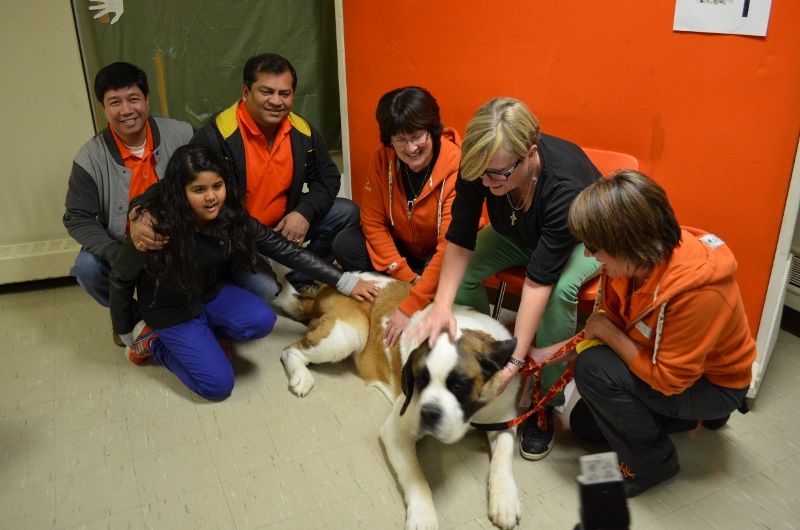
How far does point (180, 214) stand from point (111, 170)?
75 cm

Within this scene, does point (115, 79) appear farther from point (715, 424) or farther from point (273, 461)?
point (715, 424)

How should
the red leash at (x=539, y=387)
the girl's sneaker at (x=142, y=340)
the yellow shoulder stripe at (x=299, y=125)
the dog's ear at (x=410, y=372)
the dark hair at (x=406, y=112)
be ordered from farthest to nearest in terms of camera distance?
the yellow shoulder stripe at (x=299, y=125) < the girl's sneaker at (x=142, y=340) < the dark hair at (x=406, y=112) < the red leash at (x=539, y=387) < the dog's ear at (x=410, y=372)

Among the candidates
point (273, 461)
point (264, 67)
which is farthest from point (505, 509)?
point (264, 67)

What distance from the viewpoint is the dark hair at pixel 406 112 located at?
259 cm

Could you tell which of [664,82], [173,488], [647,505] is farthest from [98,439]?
[664,82]

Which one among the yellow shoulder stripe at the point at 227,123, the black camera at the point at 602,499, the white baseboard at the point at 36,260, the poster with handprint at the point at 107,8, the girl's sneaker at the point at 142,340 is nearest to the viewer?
the black camera at the point at 602,499

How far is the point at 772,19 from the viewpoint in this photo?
2193 mm

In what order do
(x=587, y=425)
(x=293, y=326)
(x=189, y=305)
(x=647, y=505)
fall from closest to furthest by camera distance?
(x=647, y=505) < (x=587, y=425) < (x=189, y=305) < (x=293, y=326)

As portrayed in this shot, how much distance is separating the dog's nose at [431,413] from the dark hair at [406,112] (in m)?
1.21

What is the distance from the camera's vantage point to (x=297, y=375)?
283 cm

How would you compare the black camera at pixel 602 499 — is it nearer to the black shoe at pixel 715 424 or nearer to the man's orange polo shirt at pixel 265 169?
the black shoe at pixel 715 424

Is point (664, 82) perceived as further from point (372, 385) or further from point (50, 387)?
point (50, 387)

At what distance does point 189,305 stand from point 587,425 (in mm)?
1800

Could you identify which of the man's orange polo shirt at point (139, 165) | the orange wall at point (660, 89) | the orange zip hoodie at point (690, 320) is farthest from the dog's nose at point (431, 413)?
A: the man's orange polo shirt at point (139, 165)
